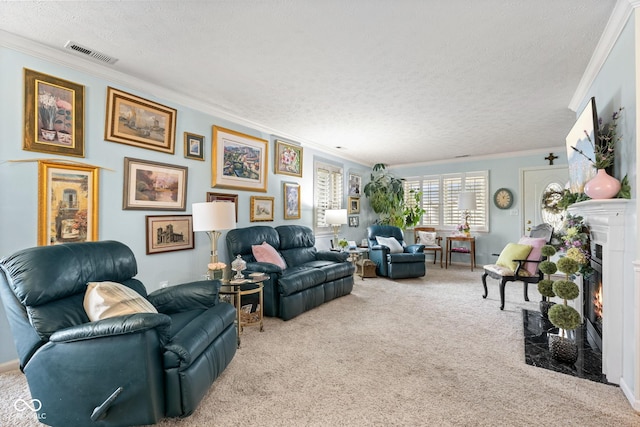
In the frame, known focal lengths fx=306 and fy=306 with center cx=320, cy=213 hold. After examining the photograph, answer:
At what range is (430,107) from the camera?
396cm

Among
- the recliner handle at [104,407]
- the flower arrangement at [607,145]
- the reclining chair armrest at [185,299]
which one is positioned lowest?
the recliner handle at [104,407]

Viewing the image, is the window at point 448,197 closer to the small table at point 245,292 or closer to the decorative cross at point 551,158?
the decorative cross at point 551,158

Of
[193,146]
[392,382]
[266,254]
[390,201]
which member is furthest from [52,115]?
[390,201]

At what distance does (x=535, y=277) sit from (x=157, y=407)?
440 centimetres

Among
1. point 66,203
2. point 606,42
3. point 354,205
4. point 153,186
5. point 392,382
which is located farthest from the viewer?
point 354,205

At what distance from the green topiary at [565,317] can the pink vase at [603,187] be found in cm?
94

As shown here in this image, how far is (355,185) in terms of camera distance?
24.0 feet

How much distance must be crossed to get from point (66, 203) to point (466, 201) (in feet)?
22.7

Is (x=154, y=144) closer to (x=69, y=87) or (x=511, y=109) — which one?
(x=69, y=87)

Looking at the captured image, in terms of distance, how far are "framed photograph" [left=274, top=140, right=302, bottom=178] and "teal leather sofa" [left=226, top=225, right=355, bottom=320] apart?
101 cm

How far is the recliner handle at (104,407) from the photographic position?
165 centimetres

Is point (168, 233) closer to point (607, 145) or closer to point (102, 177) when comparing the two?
point (102, 177)

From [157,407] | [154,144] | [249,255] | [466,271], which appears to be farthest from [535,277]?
[154,144]

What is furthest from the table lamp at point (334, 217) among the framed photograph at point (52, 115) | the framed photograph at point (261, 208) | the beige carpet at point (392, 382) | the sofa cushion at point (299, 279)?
the framed photograph at point (52, 115)
